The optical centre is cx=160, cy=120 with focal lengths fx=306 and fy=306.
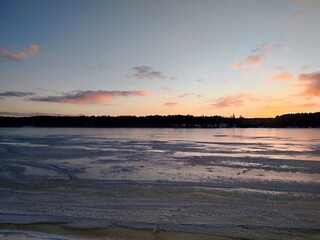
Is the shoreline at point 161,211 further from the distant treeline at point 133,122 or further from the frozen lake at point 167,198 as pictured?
the distant treeline at point 133,122

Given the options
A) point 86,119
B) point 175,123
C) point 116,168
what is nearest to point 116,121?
point 86,119

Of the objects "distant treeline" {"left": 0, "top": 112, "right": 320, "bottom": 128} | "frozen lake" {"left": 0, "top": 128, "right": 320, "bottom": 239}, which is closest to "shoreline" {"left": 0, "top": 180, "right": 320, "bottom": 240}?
"frozen lake" {"left": 0, "top": 128, "right": 320, "bottom": 239}

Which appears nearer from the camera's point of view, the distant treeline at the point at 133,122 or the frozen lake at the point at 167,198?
the frozen lake at the point at 167,198

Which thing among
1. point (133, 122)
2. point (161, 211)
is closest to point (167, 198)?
point (161, 211)

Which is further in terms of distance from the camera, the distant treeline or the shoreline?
the distant treeline

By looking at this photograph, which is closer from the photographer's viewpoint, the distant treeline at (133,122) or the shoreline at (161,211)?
the shoreline at (161,211)

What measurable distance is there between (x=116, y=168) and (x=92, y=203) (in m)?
5.11

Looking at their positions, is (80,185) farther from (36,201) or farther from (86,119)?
(86,119)

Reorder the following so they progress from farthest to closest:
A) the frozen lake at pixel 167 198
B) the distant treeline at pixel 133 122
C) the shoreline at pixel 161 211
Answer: the distant treeline at pixel 133 122
the frozen lake at pixel 167 198
the shoreline at pixel 161 211

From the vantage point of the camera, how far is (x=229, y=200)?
6891mm

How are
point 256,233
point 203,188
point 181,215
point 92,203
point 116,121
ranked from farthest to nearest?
point 116,121, point 203,188, point 92,203, point 181,215, point 256,233

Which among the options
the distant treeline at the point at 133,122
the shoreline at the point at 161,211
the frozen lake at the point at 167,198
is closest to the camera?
the shoreline at the point at 161,211

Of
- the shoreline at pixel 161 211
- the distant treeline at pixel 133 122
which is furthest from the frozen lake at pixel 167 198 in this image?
the distant treeline at pixel 133 122

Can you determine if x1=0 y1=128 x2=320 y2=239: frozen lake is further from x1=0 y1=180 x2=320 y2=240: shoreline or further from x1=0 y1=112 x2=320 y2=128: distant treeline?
x1=0 y1=112 x2=320 y2=128: distant treeline
